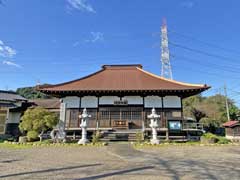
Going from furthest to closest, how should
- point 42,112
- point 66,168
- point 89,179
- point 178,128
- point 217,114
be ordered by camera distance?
point 217,114, point 178,128, point 42,112, point 66,168, point 89,179

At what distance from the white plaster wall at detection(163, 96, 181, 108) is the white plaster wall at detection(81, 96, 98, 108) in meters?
5.39

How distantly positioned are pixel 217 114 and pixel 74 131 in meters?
24.9

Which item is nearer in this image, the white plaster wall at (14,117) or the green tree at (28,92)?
the white plaster wall at (14,117)

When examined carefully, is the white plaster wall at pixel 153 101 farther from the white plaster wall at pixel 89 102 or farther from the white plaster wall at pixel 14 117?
the white plaster wall at pixel 14 117

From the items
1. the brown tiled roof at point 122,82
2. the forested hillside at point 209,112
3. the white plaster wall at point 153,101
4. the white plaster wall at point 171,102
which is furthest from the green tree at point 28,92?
the white plaster wall at point 171,102

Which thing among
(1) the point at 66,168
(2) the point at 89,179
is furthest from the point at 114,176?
(1) the point at 66,168

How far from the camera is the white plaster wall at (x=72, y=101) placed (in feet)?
52.7

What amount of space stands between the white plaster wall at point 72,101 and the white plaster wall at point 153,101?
5.34 meters

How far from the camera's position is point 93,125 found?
1574 centimetres

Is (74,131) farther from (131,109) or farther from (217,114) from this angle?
(217,114)

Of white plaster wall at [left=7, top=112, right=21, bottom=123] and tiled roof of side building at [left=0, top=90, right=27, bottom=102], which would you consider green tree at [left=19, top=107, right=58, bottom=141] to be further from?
tiled roof of side building at [left=0, top=90, right=27, bottom=102]

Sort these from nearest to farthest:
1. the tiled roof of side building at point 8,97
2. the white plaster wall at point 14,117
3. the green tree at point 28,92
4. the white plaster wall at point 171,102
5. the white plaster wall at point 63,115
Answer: the white plaster wall at point 63,115 < the white plaster wall at point 171,102 < the white plaster wall at point 14,117 < the tiled roof of side building at point 8,97 < the green tree at point 28,92

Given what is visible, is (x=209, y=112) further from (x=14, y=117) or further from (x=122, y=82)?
(x=14, y=117)

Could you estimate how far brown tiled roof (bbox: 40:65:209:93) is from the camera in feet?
50.3
